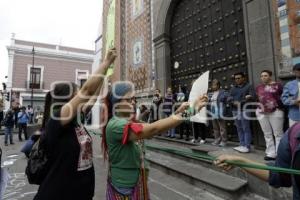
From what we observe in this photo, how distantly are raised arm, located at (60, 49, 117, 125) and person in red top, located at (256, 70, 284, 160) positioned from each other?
128 inches

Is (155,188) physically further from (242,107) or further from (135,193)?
(242,107)

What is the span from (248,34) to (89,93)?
449 centimetres

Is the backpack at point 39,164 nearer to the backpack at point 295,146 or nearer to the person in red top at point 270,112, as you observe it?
the backpack at point 295,146

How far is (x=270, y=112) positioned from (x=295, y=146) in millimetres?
3005

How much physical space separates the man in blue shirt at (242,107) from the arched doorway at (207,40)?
1.06 m

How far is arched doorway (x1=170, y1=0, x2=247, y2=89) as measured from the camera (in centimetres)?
552

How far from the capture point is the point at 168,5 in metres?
7.56

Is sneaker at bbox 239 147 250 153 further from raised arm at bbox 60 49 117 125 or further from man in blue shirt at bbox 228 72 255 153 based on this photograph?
raised arm at bbox 60 49 117 125

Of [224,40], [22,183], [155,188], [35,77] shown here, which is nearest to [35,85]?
[35,77]

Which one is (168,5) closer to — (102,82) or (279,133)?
(279,133)

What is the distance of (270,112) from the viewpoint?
12.4 ft

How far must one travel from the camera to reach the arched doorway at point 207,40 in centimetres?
552

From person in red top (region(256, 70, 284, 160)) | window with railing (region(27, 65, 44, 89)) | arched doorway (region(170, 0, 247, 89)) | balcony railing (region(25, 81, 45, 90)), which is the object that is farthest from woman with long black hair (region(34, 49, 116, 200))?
balcony railing (region(25, 81, 45, 90))

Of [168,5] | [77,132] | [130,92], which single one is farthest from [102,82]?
[168,5]
